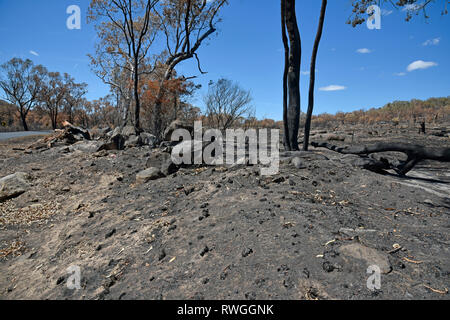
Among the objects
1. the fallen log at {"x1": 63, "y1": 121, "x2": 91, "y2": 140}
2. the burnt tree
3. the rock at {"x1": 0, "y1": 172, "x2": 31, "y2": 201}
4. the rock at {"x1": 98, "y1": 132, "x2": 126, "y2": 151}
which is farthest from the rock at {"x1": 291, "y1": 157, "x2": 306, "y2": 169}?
the fallen log at {"x1": 63, "y1": 121, "x2": 91, "y2": 140}

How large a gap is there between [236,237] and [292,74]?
4.03 metres

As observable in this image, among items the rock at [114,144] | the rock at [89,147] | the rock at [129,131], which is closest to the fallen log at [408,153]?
the rock at [114,144]

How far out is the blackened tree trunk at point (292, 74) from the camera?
16.8 ft

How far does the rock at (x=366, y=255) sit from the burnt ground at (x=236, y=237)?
0.4 inches

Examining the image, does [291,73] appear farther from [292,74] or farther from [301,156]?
[301,156]

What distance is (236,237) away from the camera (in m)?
2.31

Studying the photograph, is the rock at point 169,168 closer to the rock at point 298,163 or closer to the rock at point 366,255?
the rock at point 298,163

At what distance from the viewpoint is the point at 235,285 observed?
1753 mm

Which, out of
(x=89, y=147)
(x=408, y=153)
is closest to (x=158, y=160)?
(x=89, y=147)

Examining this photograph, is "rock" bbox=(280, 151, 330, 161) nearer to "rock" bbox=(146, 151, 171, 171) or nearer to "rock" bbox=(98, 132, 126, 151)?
"rock" bbox=(146, 151, 171, 171)

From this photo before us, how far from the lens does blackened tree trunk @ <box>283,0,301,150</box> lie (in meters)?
5.13
